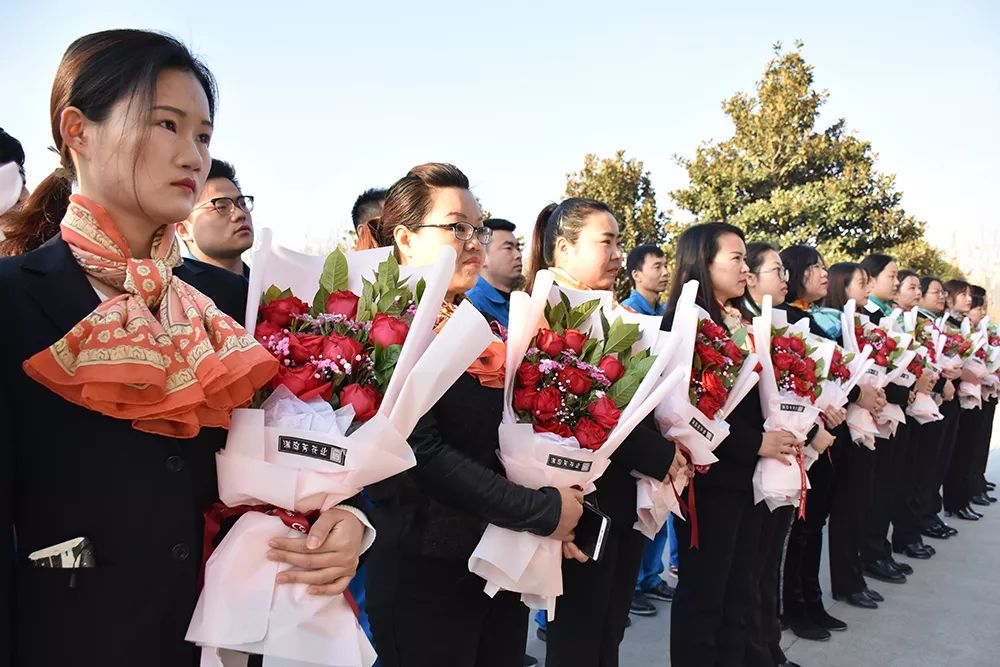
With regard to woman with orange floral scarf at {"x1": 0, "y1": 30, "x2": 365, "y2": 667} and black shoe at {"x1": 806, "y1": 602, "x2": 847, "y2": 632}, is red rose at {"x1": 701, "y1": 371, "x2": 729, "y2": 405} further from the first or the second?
black shoe at {"x1": 806, "y1": 602, "x2": 847, "y2": 632}

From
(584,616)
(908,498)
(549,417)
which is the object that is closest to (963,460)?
(908,498)

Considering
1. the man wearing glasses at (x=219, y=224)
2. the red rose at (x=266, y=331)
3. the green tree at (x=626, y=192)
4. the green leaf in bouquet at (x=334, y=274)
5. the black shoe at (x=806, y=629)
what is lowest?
the black shoe at (x=806, y=629)

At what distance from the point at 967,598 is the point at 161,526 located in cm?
513

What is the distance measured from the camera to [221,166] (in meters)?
3.33

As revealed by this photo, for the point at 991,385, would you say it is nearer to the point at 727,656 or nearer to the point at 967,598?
the point at 967,598

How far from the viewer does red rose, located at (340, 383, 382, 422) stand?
1.46 meters

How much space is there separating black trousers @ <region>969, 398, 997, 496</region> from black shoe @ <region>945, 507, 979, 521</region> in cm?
28

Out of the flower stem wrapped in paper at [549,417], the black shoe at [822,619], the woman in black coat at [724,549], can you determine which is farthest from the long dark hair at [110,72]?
the black shoe at [822,619]

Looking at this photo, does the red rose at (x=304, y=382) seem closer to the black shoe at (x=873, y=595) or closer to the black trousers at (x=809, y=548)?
the black trousers at (x=809, y=548)

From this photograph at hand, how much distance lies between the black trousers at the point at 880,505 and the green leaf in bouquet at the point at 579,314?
3632 millimetres

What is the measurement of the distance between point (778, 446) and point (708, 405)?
59 cm

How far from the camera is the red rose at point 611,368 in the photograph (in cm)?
223

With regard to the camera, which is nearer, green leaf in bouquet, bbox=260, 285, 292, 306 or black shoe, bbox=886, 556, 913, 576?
green leaf in bouquet, bbox=260, 285, 292, 306

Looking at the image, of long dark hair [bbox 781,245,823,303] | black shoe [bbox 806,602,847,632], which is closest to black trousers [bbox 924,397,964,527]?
long dark hair [bbox 781,245,823,303]
